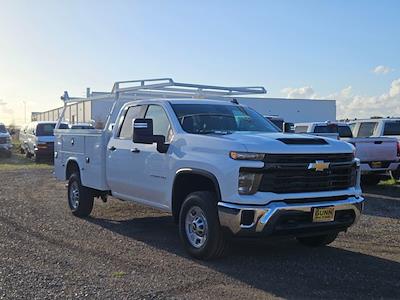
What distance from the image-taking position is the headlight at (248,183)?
634 cm

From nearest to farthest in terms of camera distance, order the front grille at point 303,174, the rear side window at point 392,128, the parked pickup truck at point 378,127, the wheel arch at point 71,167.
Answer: the front grille at point 303,174, the wheel arch at point 71,167, the parked pickup truck at point 378,127, the rear side window at point 392,128

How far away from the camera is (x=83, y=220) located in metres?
10.0

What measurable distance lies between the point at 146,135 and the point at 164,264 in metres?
1.77

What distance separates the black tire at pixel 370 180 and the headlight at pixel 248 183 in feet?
33.6

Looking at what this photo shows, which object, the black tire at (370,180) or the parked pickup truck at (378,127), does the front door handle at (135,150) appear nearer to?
the black tire at (370,180)

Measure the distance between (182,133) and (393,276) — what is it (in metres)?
3.14

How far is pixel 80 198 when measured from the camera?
10.2 metres

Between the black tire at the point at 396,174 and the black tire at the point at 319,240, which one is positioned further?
the black tire at the point at 396,174

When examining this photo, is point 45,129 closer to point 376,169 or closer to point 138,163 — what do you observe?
point 376,169

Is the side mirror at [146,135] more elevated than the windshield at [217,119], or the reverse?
the windshield at [217,119]

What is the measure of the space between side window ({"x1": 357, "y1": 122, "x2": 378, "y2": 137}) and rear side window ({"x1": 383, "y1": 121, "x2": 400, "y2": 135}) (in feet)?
1.17

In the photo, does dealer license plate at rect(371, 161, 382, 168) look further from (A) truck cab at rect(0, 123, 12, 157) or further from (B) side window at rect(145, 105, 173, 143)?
(A) truck cab at rect(0, 123, 12, 157)

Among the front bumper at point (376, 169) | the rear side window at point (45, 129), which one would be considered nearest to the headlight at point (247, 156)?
the front bumper at point (376, 169)

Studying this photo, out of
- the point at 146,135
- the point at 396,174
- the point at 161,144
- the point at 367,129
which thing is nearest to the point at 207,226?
the point at 161,144
